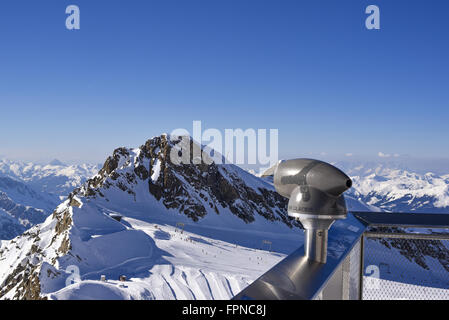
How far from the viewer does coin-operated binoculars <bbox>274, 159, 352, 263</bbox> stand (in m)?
1.83

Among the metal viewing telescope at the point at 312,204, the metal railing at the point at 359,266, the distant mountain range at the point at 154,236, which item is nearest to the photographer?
the metal railing at the point at 359,266

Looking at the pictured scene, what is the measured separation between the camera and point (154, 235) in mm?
29625

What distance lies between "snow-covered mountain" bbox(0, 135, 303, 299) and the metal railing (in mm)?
12731

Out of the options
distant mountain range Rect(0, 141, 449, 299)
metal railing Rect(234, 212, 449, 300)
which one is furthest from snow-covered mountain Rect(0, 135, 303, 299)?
metal railing Rect(234, 212, 449, 300)

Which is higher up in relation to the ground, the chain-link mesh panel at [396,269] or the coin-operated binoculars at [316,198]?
the coin-operated binoculars at [316,198]

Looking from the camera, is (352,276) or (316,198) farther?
(352,276)

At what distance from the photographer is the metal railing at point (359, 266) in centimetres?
150

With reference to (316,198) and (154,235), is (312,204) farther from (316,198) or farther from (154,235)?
(154,235)

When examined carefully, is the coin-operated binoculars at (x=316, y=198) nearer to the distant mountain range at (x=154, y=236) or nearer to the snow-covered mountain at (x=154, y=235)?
the distant mountain range at (x=154, y=236)

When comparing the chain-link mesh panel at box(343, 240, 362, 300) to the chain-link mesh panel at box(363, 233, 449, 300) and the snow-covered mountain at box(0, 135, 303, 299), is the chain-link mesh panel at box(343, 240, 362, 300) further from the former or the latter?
the snow-covered mountain at box(0, 135, 303, 299)

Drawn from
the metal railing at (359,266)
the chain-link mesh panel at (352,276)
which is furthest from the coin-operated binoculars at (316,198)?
the chain-link mesh panel at (352,276)

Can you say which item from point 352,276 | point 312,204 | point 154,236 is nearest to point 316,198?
point 312,204

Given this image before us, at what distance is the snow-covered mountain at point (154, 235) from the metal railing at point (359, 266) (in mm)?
12731

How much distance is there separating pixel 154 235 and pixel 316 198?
2968cm
